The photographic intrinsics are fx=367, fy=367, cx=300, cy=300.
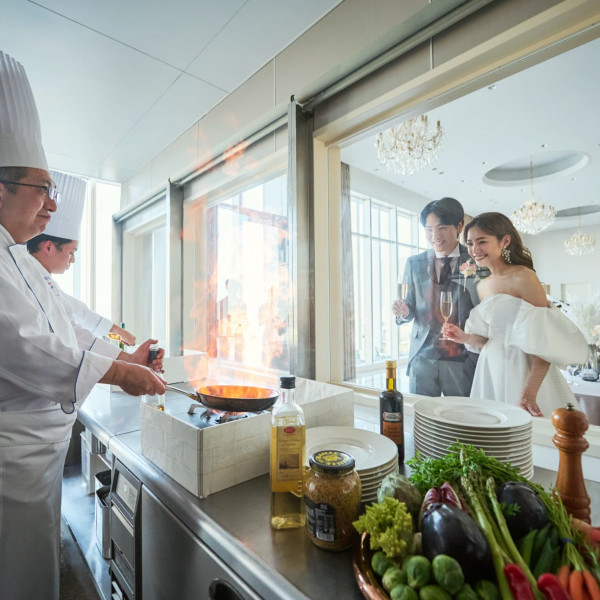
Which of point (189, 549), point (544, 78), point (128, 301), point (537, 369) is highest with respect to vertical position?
point (544, 78)

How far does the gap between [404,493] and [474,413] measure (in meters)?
0.47

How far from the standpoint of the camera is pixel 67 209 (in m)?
2.17

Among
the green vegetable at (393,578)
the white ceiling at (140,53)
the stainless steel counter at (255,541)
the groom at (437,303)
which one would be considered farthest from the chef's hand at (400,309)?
the white ceiling at (140,53)

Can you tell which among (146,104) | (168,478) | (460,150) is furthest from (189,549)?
(146,104)

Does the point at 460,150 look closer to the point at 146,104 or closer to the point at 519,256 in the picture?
the point at 519,256

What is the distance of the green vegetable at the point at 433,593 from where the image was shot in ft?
1.53

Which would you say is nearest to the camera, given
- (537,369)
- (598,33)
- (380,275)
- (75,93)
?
(598,33)

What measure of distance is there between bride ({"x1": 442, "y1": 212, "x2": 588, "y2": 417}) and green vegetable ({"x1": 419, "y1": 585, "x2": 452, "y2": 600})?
0.81m

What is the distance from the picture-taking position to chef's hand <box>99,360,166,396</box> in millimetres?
1107

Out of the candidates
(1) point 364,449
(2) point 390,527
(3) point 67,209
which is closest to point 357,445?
(1) point 364,449

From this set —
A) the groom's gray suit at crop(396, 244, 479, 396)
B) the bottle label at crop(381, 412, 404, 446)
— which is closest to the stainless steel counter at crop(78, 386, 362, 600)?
the bottle label at crop(381, 412, 404, 446)

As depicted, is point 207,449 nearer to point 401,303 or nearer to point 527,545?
point 527,545

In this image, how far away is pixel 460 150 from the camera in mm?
1230

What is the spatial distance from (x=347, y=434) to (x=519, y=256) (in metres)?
0.75
